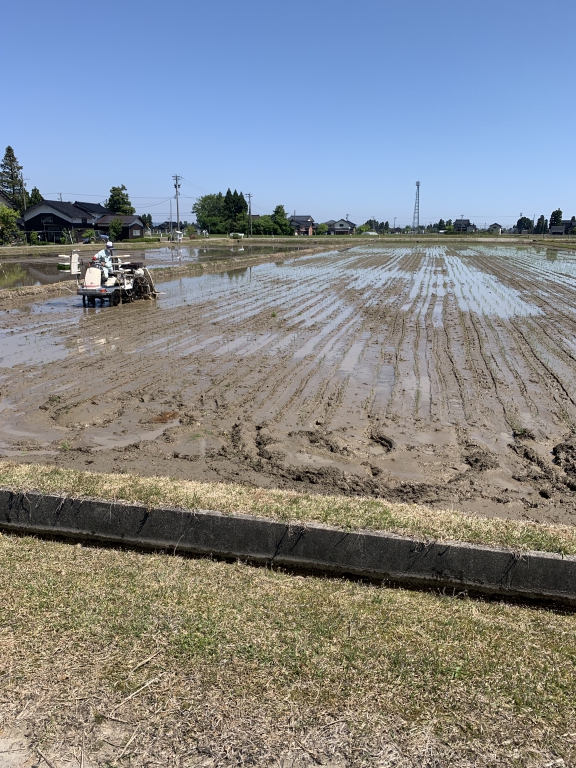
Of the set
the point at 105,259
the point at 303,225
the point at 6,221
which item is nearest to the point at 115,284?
the point at 105,259

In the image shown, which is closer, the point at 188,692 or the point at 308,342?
the point at 188,692

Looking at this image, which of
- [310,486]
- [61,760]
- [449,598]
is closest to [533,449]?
[310,486]

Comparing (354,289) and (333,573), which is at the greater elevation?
(354,289)

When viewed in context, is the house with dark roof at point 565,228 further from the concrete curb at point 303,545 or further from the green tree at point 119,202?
the concrete curb at point 303,545

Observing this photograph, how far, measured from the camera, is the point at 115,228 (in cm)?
5431

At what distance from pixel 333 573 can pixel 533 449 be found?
354 centimetres

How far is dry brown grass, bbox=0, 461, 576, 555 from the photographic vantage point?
4.04 meters

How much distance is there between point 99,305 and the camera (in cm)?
1750

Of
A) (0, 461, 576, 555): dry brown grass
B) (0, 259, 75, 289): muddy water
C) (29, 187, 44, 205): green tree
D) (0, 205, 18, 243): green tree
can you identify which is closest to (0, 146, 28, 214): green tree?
(29, 187, 44, 205): green tree

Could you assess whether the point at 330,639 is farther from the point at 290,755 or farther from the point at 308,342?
the point at 308,342

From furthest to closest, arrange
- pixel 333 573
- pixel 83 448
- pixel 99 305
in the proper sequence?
pixel 99 305, pixel 83 448, pixel 333 573

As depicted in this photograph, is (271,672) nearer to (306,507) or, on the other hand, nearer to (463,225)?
(306,507)

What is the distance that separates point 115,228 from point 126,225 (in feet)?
14.4

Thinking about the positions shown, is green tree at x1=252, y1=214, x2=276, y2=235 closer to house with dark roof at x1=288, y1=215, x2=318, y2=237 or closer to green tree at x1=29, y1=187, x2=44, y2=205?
house with dark roof at x1=288, y1=215, x2=318, y2=237
